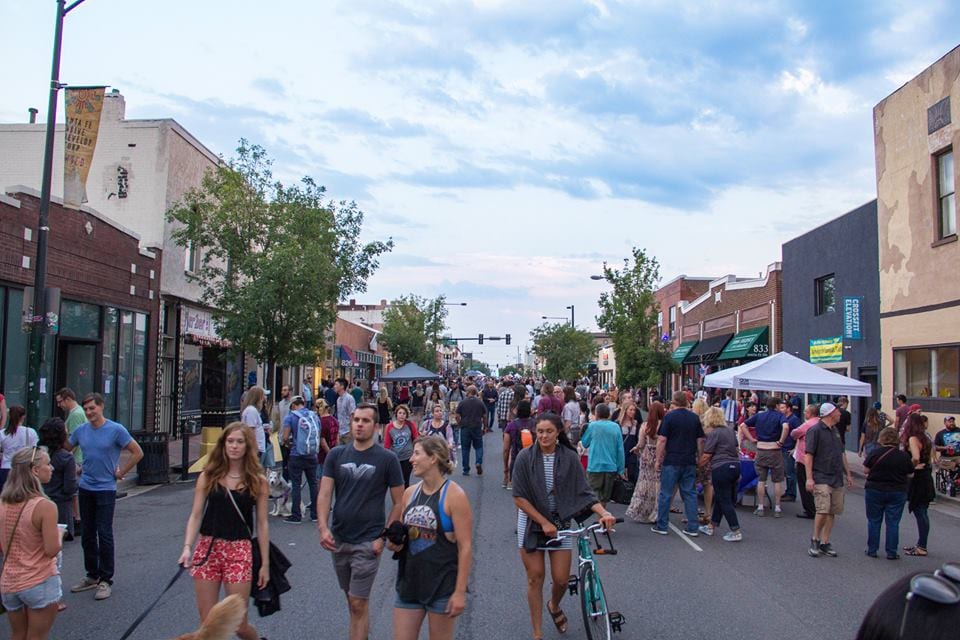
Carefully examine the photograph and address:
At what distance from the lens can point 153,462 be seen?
1449 cm

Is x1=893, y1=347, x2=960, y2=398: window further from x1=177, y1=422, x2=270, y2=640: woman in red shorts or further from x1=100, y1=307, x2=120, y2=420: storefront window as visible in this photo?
x1=100, y1=307, x2=120, y2=420: storefront window

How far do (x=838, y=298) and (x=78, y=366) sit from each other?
70.2ft

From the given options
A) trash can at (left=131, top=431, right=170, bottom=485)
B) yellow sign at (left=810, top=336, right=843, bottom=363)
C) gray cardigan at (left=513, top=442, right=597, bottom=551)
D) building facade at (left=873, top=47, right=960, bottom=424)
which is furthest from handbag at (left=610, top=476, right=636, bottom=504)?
yellow sign at (left=810, top=336, right=843, bottom=363)

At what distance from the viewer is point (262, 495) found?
5055 mm

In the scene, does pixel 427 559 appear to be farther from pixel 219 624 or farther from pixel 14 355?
pixel 14 355

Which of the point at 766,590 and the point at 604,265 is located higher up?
the point at 604,265

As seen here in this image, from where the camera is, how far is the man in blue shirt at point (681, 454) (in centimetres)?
987

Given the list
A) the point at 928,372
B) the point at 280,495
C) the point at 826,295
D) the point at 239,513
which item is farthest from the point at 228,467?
the point at 826,295

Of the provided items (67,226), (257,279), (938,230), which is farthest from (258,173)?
(938,230)

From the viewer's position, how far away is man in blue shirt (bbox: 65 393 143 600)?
7.14m

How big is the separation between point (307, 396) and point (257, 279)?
4832 mm

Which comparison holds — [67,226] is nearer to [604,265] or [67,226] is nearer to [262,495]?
[262,495]

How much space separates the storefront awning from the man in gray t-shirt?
26433 mm

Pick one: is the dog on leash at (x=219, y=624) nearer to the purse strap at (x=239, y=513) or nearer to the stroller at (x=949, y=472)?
the purse strap at (x=239, y=513)
